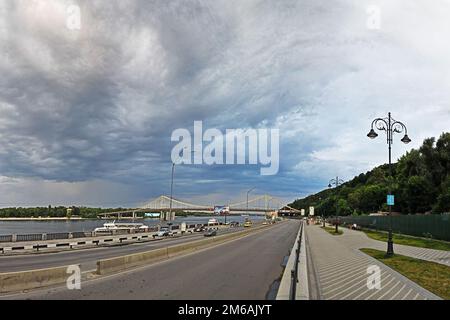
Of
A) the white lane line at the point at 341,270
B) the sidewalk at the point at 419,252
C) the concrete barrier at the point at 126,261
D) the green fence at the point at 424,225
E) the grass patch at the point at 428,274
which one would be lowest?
the sidewalk at the point at 419,252

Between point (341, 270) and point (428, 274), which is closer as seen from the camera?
point (428, 274)

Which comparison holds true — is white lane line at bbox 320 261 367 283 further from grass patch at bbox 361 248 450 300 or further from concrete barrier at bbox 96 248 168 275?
concrete barrier at bbox 96 248 168 275

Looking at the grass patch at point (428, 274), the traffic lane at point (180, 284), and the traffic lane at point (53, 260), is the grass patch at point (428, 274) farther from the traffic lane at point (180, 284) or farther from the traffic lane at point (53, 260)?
the traffic lane at point (53, 260)

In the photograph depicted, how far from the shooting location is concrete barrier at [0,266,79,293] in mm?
11578

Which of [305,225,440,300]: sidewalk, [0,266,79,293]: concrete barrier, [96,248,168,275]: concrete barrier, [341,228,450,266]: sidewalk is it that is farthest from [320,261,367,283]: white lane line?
[0,266,79,293]: concrete barrier

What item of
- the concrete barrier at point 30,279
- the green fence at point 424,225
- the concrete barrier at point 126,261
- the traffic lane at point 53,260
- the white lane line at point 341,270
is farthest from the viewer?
the green fence at point 424,225

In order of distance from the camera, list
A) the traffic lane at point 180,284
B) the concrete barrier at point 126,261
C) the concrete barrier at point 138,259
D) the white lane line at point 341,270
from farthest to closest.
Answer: the white lane line at point 341,270 → the concrete barrier at point 138,259 → the concrete barrier at point 126,261 → the traffic lane at point 180,284

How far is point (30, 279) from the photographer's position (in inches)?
478

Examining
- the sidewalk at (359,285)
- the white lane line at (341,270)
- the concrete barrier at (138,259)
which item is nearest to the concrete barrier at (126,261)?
the concrete barrier at (138,259)

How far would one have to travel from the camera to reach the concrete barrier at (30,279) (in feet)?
38.0

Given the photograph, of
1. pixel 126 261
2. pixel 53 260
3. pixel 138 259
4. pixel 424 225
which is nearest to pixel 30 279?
pixel 126 261

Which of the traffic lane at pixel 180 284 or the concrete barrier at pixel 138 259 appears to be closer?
the traffic lane at pixel 180 284

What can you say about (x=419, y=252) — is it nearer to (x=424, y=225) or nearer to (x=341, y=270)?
(x=341, y=270)
